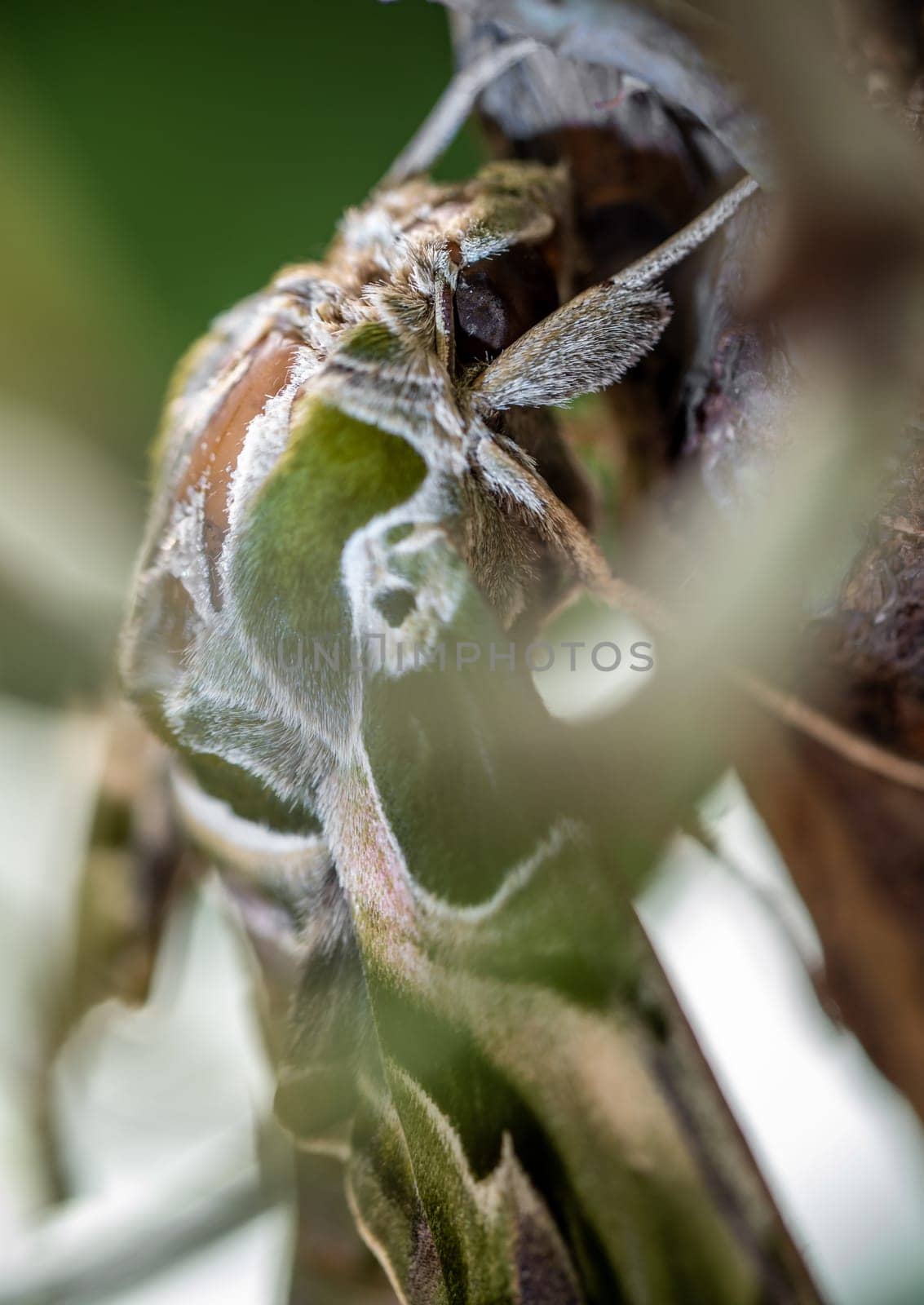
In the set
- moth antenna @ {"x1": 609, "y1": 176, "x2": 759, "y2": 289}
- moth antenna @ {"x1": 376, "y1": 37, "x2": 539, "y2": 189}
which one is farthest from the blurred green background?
moth antenna @ {"x1": 609, "y1": 176, "x2": 759, "y2": 289}

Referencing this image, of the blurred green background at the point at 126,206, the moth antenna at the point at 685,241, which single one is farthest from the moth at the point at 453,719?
the blurred green background at the point at 126,206

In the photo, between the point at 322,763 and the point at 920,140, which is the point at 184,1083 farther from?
the point at 920,140

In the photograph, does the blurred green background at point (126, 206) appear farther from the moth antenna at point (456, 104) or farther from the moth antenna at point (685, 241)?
the moth antenna at point (685, 241)

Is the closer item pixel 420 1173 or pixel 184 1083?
pixel 420 1173

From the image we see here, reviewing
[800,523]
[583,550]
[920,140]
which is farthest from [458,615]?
[920,140]

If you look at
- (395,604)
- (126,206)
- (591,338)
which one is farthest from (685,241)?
(126,206)

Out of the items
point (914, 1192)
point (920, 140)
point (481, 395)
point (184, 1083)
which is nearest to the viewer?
point (920, 140)
